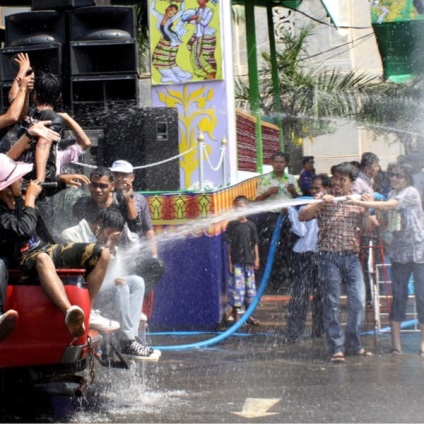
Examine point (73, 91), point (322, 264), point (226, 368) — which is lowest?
point (226, 368)

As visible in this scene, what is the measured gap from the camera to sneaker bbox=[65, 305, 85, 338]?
620 cm

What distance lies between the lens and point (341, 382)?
7.74 meters

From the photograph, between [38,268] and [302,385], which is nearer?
[38,268]

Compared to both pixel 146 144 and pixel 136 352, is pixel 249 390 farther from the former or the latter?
pixel 146 144

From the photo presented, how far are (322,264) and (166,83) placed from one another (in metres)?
4.16

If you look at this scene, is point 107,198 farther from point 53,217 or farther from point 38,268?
point 38,268

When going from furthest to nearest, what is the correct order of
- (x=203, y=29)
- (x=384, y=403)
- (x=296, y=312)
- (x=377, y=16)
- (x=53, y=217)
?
(x=377, y=16) < (x=203, y=29) < (x=296, y=312) < (x=53, y=217) < (x=384, y=403)

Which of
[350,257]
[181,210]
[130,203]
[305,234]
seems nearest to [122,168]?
[130,203]

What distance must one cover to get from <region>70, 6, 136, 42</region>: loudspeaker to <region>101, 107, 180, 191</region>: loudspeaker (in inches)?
32.5

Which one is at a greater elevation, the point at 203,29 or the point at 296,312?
the point at 203,29

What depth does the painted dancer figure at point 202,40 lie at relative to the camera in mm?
12133

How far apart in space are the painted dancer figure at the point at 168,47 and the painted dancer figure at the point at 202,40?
158 millimetres

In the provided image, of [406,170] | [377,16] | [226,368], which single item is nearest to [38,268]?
[226,368]

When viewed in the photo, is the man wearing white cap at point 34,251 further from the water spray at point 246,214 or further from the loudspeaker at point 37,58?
the loudspeaker at point 37,58
